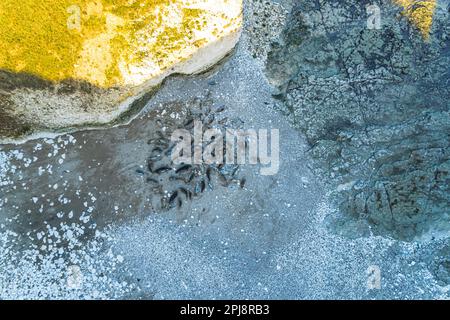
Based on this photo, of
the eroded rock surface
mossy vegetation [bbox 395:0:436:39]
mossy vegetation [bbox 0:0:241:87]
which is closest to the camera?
mossy vegetation [bbox 0:0:241:87]

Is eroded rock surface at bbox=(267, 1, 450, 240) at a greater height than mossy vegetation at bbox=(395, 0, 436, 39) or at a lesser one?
lesser

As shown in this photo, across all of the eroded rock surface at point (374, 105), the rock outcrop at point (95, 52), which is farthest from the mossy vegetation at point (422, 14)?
the rock outcrop at point (95, 52)

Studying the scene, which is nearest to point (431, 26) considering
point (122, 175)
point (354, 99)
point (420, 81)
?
point (420, 81)

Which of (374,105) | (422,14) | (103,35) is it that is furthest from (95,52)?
(422,14)

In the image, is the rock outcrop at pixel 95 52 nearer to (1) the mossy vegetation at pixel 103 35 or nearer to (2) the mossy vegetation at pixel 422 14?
(1) the mossy vegetation at pixel 103 35

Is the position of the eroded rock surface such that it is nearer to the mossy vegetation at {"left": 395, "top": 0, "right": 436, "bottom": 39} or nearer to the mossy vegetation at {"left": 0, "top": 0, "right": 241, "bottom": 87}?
the mossy vegetation at {"left": 395, "top": 0, "right": 436, "bottom": 39}

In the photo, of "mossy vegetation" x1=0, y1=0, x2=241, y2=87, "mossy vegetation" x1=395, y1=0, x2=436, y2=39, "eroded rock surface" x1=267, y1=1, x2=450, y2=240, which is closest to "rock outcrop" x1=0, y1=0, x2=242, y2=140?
"mossy vegetation" x1=0, y1=0, x2=241, y2=87

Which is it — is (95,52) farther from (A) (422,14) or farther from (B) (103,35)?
(A) (422,14)
